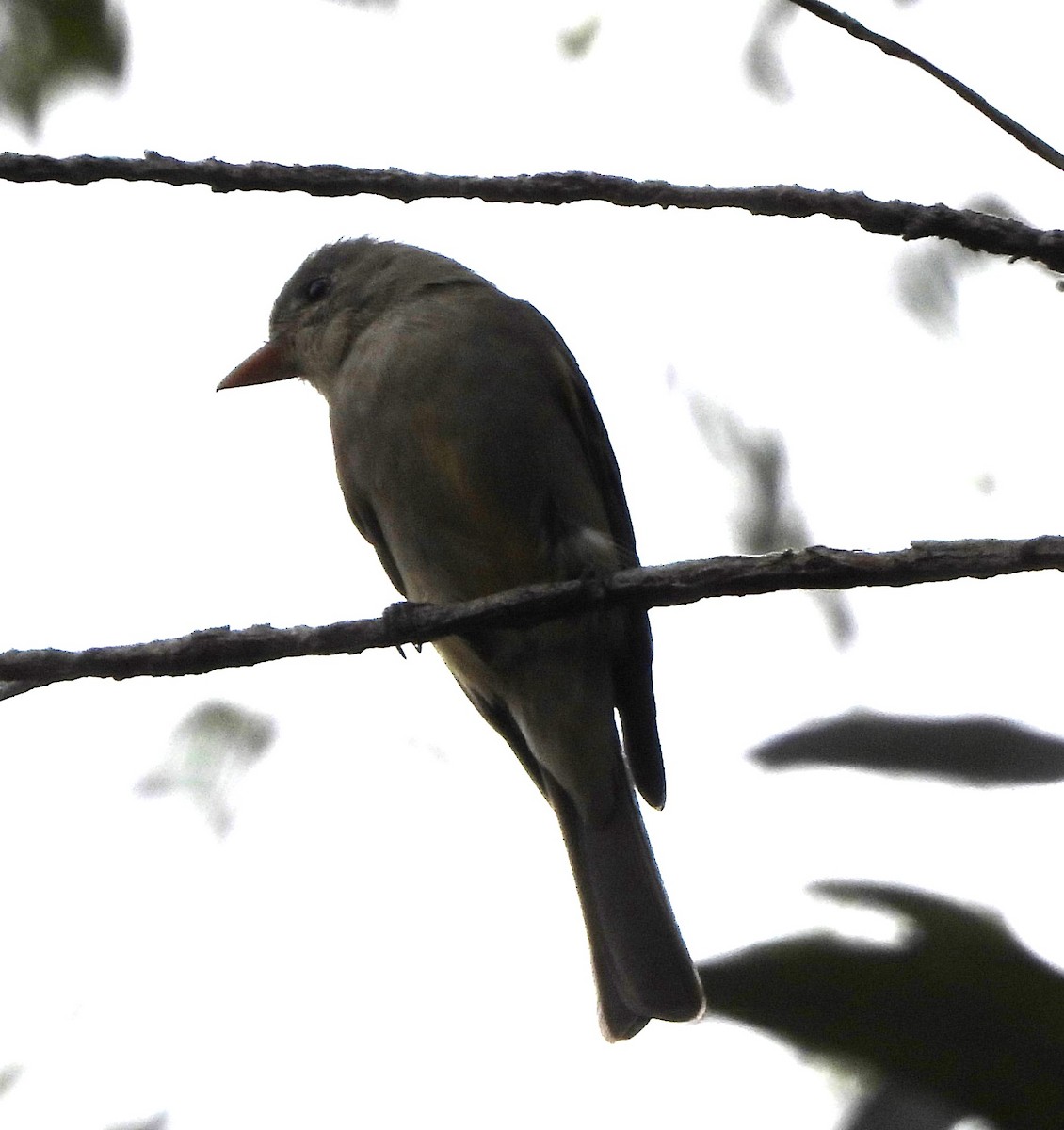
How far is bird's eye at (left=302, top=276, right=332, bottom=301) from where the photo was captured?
5078 millimetres

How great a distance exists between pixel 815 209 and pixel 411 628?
0.95 meters

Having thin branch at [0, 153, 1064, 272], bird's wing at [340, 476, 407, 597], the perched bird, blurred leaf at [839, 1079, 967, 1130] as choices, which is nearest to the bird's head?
the perched bird

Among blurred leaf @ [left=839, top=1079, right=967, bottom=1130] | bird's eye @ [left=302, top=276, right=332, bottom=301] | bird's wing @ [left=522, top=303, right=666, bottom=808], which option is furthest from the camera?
bird's eye @ [left=302, top=276, right=332, bottom=301]

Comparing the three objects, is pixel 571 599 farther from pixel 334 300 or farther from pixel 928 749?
pixel 334 300

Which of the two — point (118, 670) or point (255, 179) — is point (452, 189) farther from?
point (118, 670)

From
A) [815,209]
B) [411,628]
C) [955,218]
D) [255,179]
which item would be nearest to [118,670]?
[411,628]

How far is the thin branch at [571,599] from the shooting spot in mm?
2188

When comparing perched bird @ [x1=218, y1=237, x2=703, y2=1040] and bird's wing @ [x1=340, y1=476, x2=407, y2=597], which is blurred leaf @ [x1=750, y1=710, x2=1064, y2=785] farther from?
bird's wing @ [x1=340, y1=476, x2=407, y2=597]

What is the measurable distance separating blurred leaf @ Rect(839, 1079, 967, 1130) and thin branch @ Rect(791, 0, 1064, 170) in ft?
4.99

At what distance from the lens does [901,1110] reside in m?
1.17

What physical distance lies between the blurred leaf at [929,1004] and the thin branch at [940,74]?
1.31 m

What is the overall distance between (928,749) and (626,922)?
8.05 feet

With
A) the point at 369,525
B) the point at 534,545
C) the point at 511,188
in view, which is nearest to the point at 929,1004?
the point at 511,188

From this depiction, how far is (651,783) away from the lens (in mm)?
4023
